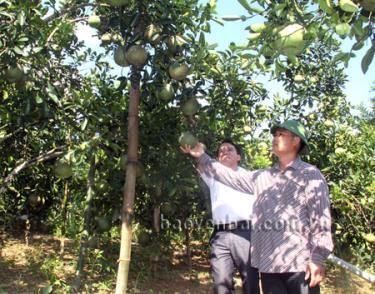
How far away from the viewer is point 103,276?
15.8ft

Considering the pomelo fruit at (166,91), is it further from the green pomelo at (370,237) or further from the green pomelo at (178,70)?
the green pomelo at (370,237)

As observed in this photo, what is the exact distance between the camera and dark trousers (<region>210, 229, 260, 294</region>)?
2.92 meters

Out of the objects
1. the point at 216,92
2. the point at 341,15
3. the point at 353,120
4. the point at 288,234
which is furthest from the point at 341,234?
the point at 341,15

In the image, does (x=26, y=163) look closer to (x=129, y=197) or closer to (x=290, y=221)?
(x=129, y=197)

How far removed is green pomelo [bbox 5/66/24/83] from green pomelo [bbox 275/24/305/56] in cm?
186

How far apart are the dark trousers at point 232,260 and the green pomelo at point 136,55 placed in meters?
1.27

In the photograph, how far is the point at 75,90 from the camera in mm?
3367

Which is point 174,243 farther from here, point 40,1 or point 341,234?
point 40,1

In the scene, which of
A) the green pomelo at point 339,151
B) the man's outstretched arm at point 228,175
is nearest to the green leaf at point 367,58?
the man's outstretched arm at point 228,175

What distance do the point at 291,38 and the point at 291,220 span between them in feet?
3.61

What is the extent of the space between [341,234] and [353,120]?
1.83 metres

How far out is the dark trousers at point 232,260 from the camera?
292cm

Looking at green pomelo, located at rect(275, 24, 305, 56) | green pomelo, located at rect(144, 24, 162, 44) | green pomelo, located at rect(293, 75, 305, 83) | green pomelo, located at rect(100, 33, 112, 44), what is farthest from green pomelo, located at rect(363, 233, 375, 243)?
green pomelo, located at rect(275, 24, 305, 56)

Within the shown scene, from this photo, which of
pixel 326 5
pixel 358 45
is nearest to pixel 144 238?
pixel 358 45
